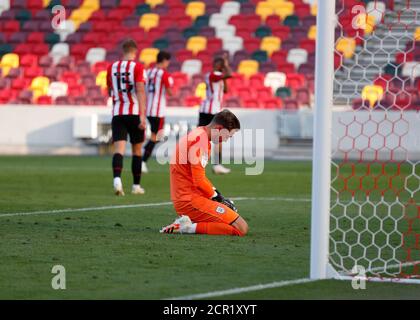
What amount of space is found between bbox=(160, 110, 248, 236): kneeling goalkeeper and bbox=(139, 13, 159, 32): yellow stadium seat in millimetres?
19952

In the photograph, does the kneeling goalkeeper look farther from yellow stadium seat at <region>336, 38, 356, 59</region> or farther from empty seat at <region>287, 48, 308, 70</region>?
empty seat at <region>287, 48, 308, 70</region>

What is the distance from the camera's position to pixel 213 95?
56.0 ft

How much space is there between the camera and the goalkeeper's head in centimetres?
805

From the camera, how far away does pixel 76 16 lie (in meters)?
29.1

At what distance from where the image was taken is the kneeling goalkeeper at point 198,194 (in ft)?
27.1

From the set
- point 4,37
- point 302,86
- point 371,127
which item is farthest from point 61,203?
point 4,37

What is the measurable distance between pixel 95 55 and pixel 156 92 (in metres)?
11.4

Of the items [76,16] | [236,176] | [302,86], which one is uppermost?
[76,16]

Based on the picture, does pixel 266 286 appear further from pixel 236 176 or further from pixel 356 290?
pixel 236 176

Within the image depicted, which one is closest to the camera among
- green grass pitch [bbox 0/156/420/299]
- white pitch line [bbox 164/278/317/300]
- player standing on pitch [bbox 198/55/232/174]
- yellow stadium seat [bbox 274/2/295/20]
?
white pitch line [bbox 164/278/317/300]

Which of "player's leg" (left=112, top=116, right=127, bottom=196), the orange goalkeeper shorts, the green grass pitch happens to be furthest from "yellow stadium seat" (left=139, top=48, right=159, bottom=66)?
the orange goalkeeper shorts

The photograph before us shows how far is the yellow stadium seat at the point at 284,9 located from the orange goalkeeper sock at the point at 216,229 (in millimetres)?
19529

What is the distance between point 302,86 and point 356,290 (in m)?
18.5
